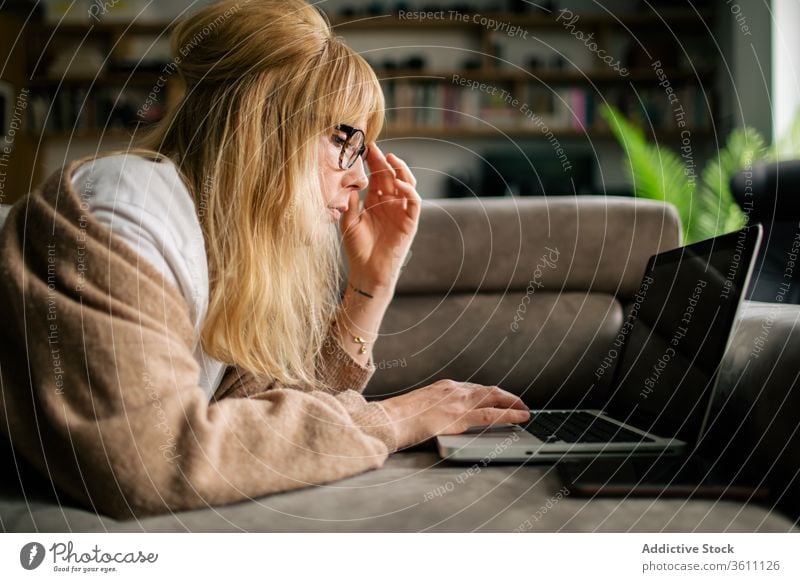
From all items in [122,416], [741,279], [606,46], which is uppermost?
[606,46]

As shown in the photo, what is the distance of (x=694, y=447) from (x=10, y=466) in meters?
0.55

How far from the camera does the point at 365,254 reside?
79 cm

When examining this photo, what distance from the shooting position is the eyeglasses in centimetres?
63

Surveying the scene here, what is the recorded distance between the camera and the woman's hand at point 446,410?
57 cm

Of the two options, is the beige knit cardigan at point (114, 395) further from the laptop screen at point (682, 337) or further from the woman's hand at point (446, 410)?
the laptop screen at point (682, 337)

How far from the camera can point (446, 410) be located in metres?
0.59

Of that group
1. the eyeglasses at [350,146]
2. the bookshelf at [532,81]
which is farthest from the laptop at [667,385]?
the bookshelf at [532,81]

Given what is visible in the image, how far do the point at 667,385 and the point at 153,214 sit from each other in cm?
48

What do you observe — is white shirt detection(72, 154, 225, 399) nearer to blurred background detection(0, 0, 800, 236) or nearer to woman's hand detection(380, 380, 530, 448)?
woman's hand detection(380, 380, 530, 448)

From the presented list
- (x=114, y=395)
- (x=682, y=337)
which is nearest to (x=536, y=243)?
(x=682, y=337)

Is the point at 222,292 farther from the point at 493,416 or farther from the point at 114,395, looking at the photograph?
the point at 493,416

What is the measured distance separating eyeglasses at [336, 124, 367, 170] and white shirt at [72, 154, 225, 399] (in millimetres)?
170
